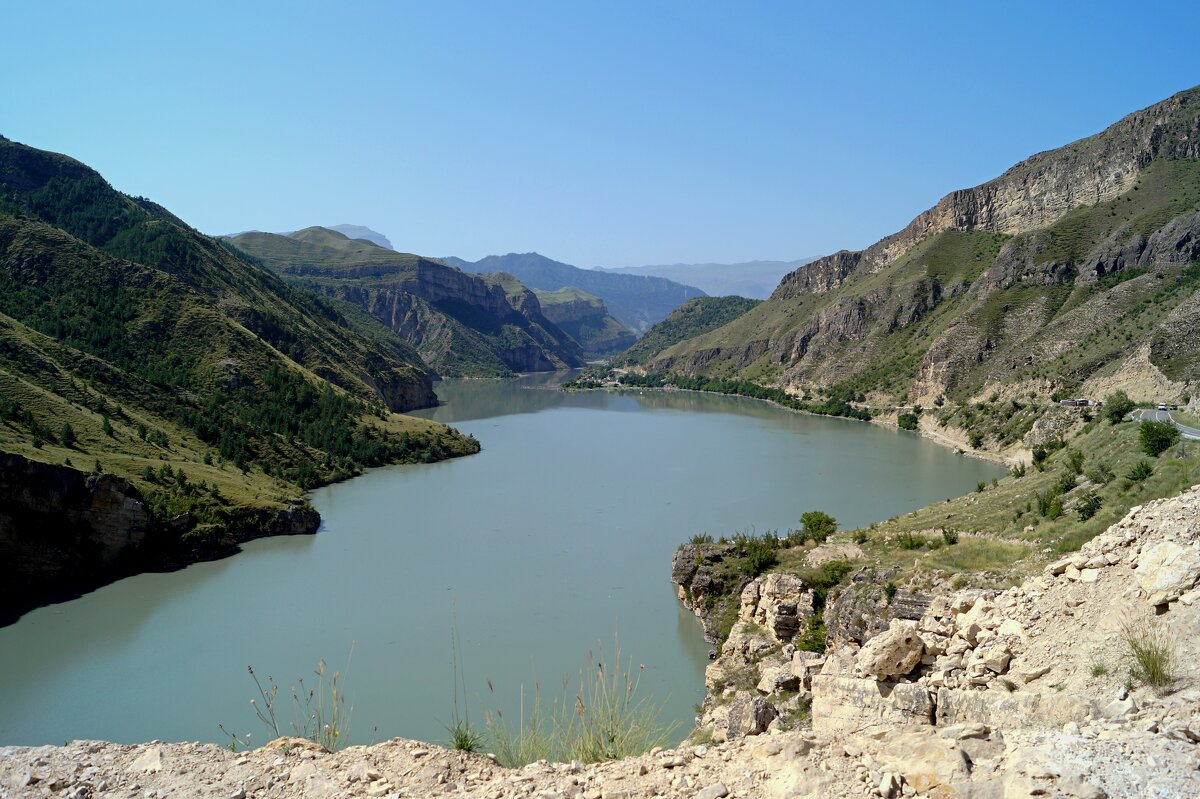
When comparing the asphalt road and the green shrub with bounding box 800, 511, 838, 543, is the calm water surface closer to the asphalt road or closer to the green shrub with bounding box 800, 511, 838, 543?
the green shrub with bounding box 800, 511, 838, 543

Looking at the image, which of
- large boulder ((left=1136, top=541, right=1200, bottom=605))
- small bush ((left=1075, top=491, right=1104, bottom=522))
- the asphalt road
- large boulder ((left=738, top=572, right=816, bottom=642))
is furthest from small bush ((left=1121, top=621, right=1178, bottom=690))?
the asphalt road

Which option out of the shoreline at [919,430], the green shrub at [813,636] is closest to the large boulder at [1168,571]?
the green shrub at [813,636]

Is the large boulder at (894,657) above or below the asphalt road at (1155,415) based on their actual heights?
below

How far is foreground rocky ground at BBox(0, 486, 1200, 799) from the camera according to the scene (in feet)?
14.7

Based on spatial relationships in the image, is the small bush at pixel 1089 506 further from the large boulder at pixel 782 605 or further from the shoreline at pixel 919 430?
the shoreline at pixel 919 430

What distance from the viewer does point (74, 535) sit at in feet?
92.5

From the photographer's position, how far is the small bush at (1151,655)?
17.3 ft

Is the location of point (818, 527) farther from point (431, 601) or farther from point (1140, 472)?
point (431, 601)

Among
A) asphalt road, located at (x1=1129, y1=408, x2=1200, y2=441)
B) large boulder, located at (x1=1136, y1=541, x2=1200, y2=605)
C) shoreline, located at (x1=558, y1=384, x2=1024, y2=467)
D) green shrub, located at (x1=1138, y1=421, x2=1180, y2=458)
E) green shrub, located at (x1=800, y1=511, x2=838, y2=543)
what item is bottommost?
green shrub, located at (x1=800, y1=511, x2=838, y2=543)

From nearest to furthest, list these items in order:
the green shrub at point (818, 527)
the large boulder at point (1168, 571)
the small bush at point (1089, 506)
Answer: the large boulder at point (1168, 571), the small bush at point (1089, 506), the green shrub at point (818, 527)

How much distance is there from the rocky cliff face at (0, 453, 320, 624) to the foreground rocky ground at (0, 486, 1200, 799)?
24987 millimetres

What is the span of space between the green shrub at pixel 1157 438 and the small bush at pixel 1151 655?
50.5ft

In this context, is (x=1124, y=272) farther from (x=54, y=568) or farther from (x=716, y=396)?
(x=54, y=568)

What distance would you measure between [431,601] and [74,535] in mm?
14855
